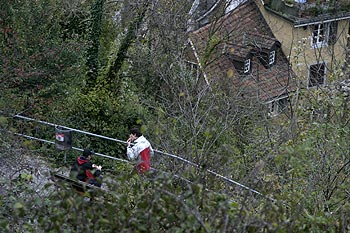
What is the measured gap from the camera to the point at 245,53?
2786cm

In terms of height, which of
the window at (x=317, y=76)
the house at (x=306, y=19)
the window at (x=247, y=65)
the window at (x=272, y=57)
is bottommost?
the window at (x=247, y=65)

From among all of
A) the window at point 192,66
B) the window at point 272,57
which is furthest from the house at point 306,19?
the window at point 192,66

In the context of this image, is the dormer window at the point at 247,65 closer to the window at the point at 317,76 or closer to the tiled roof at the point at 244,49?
the tiled roof at the point at 244,49

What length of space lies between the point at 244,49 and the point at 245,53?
17cm

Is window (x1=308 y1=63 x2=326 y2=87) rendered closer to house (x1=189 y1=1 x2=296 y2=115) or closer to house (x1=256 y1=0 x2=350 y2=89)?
house (x1=189 y1=1 x2=296 y2=115)

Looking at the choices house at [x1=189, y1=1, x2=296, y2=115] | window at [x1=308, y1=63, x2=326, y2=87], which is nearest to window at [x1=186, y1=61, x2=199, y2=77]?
house at [x1=189, y1=1, x2=296, y2=115]

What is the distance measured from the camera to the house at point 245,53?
77.2 feet

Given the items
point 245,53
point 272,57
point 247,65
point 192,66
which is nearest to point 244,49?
point 245,53

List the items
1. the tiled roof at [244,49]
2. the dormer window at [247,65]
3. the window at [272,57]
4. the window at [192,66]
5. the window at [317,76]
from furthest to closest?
the window at [272,57], the dormer window at [247,65], the tiled roof at [244,49], the window at [192,66], the window at [317,76]

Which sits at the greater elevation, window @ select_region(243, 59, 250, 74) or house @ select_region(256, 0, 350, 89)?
house @ select_region(256, 0, 350, 89)

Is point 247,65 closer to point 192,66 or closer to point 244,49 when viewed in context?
point 244,49

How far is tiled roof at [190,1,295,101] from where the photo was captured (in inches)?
931

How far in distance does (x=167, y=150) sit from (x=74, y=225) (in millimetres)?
8230

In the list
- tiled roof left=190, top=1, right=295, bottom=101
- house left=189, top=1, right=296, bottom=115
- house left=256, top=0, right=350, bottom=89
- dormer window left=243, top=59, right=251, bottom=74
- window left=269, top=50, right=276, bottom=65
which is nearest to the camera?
house left=189, top=1, right=296, bottom=115
